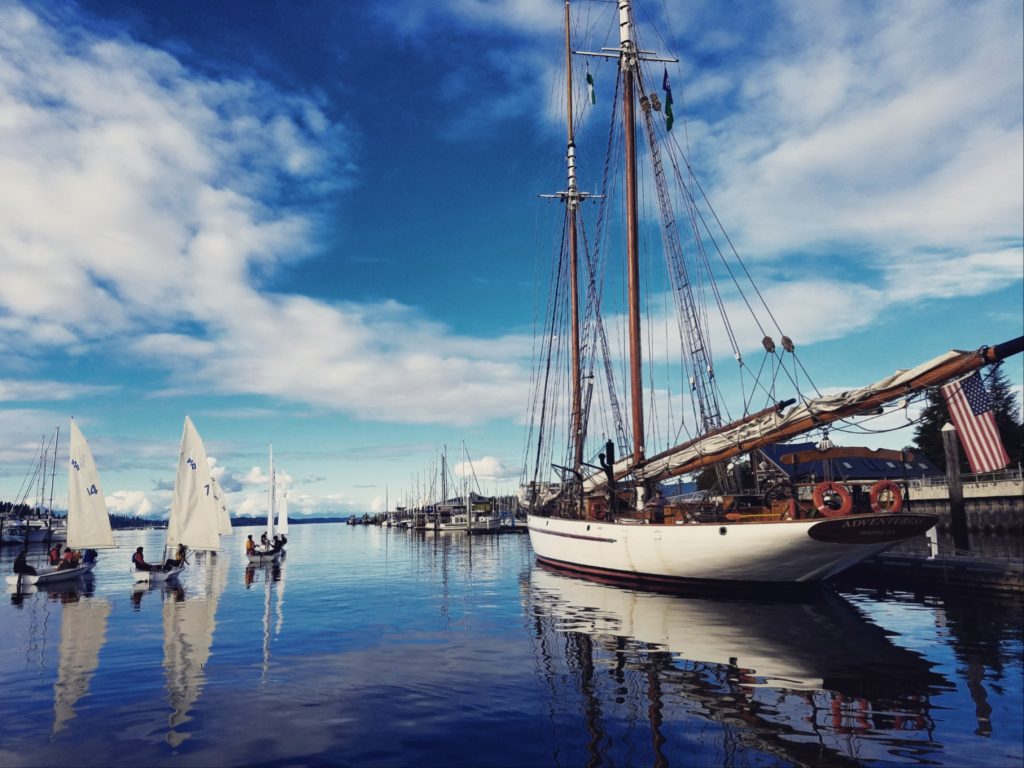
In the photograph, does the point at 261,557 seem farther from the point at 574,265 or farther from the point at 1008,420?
the point at 1008,420

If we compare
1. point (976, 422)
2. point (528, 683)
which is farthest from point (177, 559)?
point (976, 422)

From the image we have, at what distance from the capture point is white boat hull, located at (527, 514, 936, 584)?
23717mm

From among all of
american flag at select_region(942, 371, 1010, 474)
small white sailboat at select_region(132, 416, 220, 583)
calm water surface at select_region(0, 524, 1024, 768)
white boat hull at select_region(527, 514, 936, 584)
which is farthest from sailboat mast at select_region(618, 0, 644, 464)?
small white sailboat at select_region(132, 416, 220, 583)

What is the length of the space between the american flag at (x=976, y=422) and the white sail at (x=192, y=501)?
1706 inches

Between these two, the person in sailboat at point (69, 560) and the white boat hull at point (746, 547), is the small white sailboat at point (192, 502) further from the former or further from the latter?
the white boat hull at point (746, 547)

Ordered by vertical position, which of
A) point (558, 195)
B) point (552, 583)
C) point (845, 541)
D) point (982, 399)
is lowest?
point (552, 583)

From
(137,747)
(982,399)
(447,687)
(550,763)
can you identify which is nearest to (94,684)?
(137,747)

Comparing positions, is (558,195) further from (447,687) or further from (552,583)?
(447,687)

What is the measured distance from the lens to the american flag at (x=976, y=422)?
72.7 ft

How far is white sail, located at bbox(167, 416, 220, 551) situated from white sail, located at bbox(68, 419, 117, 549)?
13.3ft

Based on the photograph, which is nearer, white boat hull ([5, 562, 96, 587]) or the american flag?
the american flag

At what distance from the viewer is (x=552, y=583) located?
3628cm

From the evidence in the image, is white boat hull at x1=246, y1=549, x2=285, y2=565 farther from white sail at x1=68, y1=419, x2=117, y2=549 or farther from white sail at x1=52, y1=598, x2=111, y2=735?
white sail at x1=52, y1=598, x2=111, y2=735

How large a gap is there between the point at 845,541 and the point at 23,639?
31.4 m
